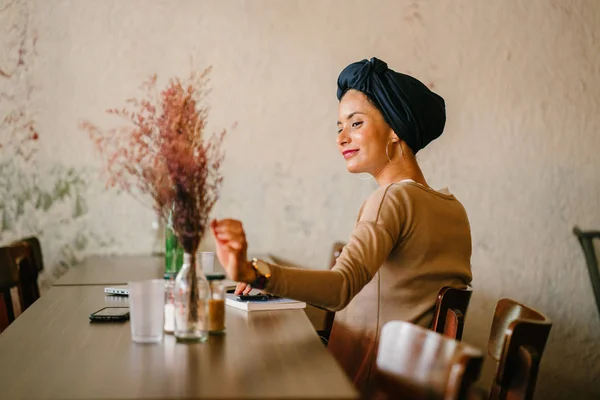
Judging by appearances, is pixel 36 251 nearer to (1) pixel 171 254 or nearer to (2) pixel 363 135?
(1) pixel 171 254

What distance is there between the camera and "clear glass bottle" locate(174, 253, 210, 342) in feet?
5.21

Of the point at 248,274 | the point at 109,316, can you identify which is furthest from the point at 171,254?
the point at 248,274

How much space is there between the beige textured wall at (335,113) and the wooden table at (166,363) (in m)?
1.58

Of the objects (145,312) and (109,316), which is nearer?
(145,312)

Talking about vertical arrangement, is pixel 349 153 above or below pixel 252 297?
above

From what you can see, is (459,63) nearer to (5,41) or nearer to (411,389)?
(5,41)

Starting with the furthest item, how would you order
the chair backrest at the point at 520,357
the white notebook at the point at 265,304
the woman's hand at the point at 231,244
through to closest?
the white notebook at the point at 265,304 < the woman's hand at the point at 231,244 < the chair backrest at the point at 520,357

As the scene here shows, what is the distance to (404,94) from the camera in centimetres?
208

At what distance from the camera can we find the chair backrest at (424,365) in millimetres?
1149

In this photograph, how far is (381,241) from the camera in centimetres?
177

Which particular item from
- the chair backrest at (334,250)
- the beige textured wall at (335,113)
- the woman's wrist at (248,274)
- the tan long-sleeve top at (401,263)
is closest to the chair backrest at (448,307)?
the tan long-sleeve top at (401,263)

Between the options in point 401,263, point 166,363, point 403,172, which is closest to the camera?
point 166,363

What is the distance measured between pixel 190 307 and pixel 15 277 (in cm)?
114

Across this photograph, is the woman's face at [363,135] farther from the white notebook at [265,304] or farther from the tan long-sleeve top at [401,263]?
the white notebook at [265,304]
